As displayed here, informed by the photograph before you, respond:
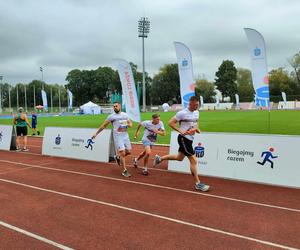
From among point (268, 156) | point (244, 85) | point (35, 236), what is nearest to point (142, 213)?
point (35, 236)

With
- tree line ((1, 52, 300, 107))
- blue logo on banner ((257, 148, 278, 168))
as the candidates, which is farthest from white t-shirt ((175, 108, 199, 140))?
tree line ((1, 52, 300, 107))

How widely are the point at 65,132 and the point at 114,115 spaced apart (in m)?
4.31

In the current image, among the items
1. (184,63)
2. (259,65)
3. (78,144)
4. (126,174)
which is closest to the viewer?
(126,174)

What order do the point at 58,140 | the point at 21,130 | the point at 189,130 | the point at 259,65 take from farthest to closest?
the point at 259,65 → the point at 21,130 → the point at 58,140 → the point at 189,130

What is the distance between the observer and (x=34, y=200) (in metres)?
6.88

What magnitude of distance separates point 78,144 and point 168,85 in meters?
95.3

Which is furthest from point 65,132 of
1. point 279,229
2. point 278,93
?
point 278,93

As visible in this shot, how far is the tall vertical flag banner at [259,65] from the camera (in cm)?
1513

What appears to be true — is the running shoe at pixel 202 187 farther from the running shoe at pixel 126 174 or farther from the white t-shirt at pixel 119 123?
the white t-shirt at pixel 119 123

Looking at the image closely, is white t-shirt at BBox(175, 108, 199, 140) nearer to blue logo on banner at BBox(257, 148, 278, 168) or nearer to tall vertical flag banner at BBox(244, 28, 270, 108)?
blue logo on banner at BBox(257, 148, 278, 168)

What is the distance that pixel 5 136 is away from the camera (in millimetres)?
15617

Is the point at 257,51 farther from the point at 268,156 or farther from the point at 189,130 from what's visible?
the point at 189,130

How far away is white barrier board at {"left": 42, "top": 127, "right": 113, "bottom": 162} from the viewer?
11477mm

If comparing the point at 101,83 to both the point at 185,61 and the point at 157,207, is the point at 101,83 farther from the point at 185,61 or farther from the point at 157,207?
the point at 157,207
